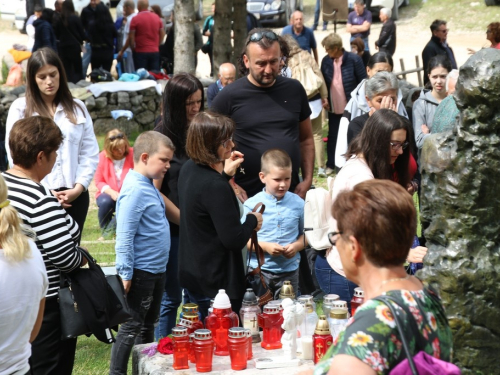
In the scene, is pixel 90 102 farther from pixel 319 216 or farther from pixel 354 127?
pixel 319 216

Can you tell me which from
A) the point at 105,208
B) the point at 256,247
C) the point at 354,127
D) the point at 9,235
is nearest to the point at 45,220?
the point at 9,235

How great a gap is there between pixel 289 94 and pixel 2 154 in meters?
6.44

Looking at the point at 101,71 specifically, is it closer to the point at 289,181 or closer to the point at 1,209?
the point at 289,181

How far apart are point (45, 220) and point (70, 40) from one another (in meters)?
12.4

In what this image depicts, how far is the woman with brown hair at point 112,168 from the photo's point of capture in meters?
8.59

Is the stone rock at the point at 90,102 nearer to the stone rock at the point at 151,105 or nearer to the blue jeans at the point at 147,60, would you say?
the stone rock at the point at 151,105

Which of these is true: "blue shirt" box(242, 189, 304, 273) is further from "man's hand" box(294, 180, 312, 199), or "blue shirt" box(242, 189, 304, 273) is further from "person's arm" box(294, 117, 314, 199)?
"person's arm" box(294, 117, 314, 199)

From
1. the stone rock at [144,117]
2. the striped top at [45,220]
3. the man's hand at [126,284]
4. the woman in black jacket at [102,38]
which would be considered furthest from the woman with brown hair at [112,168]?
the woman in black jacket at [102,38]

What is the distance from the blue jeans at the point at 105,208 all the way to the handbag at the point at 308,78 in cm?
296

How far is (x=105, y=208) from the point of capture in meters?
8.99

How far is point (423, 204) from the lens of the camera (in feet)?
15.5

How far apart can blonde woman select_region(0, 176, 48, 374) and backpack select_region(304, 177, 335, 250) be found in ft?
6.25

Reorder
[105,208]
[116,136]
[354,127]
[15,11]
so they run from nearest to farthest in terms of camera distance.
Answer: [354,127] < [116,136] < [105,208] < [15,11]

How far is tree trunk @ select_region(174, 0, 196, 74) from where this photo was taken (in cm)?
1373
